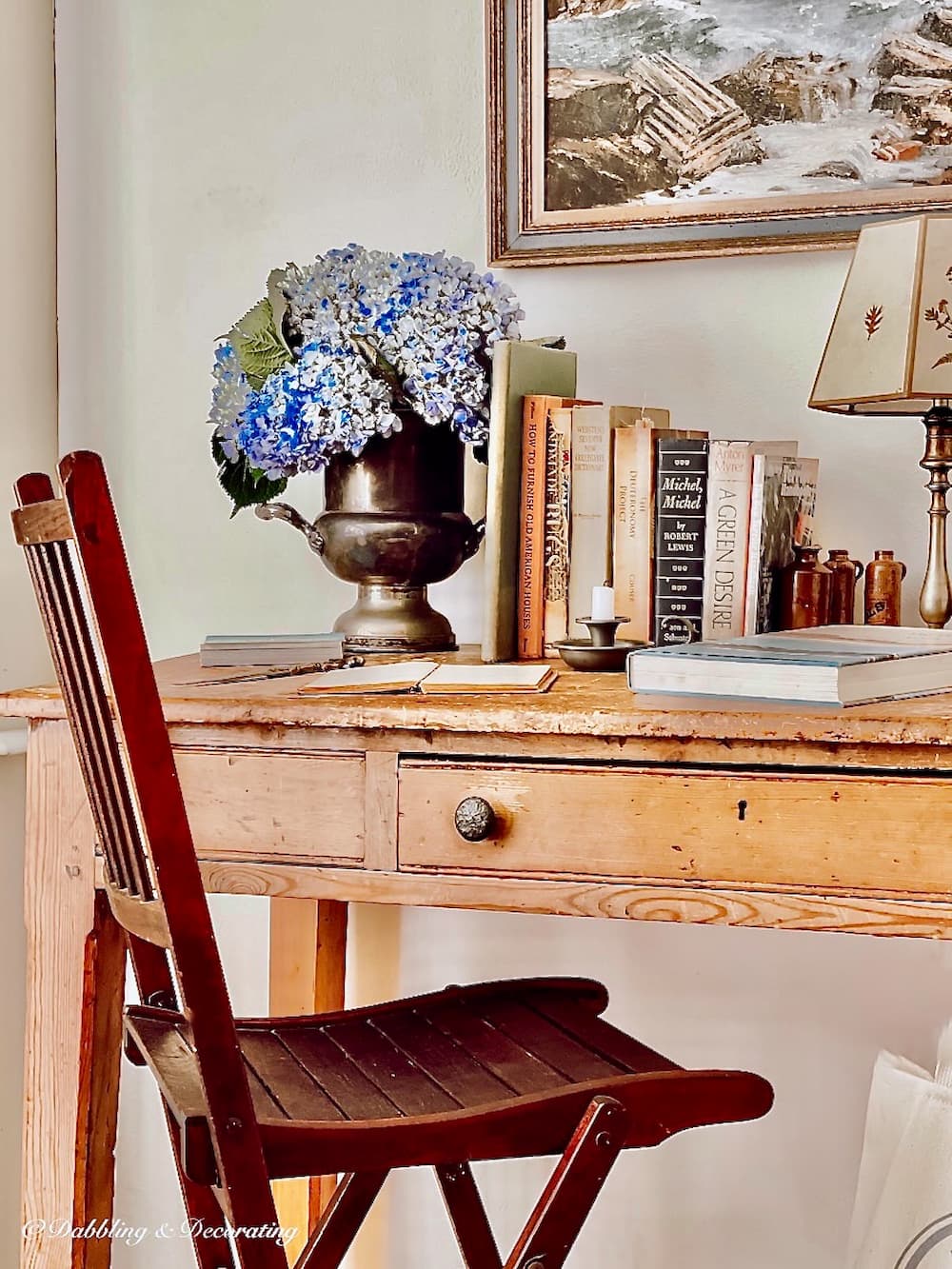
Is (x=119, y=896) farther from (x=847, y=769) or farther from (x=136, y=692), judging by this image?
(x=847, y=769)

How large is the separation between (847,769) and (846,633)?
0.23 m

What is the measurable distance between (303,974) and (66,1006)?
51 centimetres

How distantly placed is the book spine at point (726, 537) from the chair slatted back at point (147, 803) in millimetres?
644

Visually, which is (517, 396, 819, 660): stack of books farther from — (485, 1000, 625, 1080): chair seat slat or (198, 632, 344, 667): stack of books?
(485, 1000, 625, 1080): chair seat slat

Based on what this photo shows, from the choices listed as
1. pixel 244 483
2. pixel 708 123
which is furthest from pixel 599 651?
pixel 708 123

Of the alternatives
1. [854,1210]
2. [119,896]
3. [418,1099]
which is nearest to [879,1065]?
[854,1210]

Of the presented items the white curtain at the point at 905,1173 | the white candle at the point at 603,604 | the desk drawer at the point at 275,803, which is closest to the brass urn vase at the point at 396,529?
the white candle at the point at 603,604

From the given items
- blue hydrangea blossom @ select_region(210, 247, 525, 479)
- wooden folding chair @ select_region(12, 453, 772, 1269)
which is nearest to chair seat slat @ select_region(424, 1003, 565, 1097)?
wooden folding chair @ select_region(12, 453, 772, 1269)

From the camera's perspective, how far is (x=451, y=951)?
1907 millimetres

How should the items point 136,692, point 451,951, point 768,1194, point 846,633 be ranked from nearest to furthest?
point 136,692 → point 846,633 → point 768,1194 → point 451,951

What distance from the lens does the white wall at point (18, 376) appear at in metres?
1.88

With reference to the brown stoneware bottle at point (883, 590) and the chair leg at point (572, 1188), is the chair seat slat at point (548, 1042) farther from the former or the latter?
the brown stoneware bottle at point (883, 590)

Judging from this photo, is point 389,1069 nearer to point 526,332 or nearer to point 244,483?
point 244,483

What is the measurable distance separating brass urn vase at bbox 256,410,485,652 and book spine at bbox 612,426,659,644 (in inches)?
7.1
